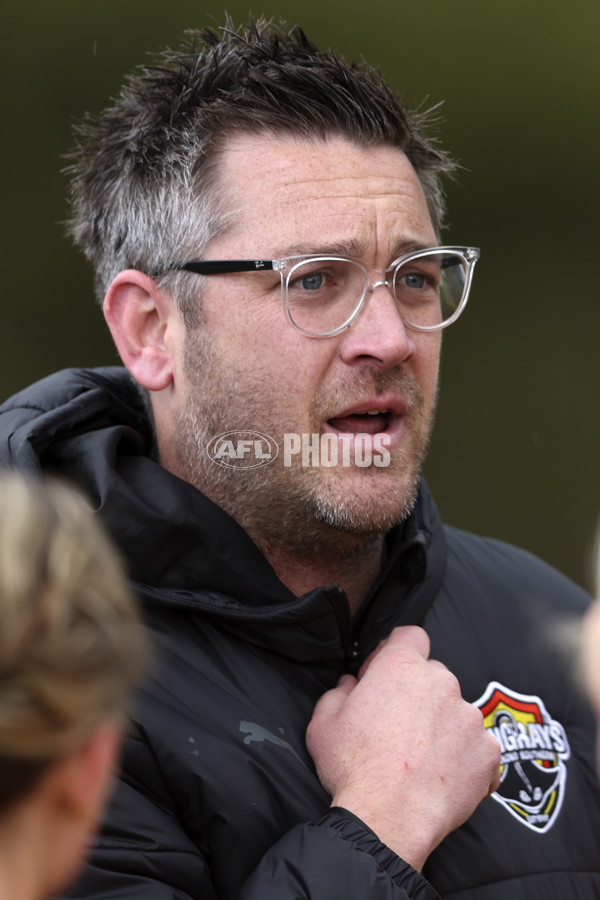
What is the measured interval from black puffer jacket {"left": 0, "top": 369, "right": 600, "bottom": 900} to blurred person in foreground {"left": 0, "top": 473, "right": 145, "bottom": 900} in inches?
20.1

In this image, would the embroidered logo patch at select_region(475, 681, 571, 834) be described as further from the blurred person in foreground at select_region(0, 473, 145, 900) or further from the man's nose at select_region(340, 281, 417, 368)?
the blurred person in foreground at select_region(0, 473, 145, 900)

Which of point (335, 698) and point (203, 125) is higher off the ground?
point (203, 125)

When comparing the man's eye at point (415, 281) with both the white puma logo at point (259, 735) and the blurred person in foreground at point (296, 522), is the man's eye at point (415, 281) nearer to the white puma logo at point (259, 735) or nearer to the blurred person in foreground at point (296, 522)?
the blurred person in foreground at point (296, 522)

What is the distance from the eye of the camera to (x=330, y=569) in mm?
1852

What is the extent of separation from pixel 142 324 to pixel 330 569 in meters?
0.56

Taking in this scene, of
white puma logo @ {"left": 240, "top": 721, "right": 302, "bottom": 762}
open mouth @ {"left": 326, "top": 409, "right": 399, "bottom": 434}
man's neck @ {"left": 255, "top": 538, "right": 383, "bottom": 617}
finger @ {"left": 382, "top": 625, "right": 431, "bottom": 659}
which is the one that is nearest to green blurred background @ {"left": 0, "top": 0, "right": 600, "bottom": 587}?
open mouth @ {"left": 326, "top": 409, "right": 399, "bottom": 434}

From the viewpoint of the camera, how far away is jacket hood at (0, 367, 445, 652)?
5.23ft

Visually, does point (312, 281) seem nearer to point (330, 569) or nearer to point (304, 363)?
point (304, 363)

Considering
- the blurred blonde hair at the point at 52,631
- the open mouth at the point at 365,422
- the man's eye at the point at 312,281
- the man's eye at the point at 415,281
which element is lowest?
the open mouth at the point at 365,422

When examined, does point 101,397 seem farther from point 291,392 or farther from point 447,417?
point 447,417

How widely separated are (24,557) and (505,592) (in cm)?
136

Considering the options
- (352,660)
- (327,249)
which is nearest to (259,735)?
(352,660)

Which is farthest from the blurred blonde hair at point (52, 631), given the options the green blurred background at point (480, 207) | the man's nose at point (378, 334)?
the green blurred background at point (480, 207)

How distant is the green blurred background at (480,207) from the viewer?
3879 mm
